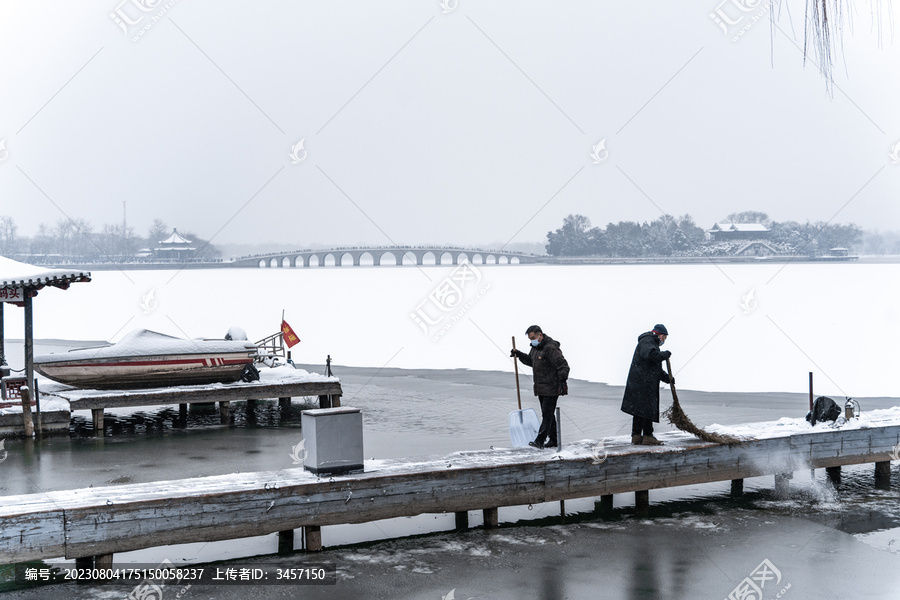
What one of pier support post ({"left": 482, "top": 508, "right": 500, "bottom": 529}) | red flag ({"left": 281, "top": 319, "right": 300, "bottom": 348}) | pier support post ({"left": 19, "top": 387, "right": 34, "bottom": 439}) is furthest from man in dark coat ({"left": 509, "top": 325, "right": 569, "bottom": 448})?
red flag ({"left": 281, "top": 319, "right": 300, "bottom": 348})

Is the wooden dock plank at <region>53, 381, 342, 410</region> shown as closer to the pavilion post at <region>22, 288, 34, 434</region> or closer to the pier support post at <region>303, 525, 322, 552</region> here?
the pavilion post at <region>22, 288, 34, 434</region>

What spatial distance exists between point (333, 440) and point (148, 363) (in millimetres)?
9056

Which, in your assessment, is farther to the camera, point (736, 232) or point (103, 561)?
point (736, 232)

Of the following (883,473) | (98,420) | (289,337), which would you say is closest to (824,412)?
(883,473)

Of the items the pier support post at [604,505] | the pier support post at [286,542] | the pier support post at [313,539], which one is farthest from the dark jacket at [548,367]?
the pier support post at [286,542]

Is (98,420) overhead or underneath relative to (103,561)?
overhead

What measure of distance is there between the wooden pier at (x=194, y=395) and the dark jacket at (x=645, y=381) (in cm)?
796

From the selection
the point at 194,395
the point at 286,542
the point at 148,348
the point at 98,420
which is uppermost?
the point at 148,348

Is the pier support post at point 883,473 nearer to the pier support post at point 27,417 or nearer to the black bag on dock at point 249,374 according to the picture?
the black bag on dock at point 249,374

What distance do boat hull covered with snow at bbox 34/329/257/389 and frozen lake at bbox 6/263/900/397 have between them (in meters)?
8.80

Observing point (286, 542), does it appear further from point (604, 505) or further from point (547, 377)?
point (604, 505)

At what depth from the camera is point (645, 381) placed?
32.7 feet

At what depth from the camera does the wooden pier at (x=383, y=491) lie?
7.50 metres

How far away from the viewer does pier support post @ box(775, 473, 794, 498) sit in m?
10.9
